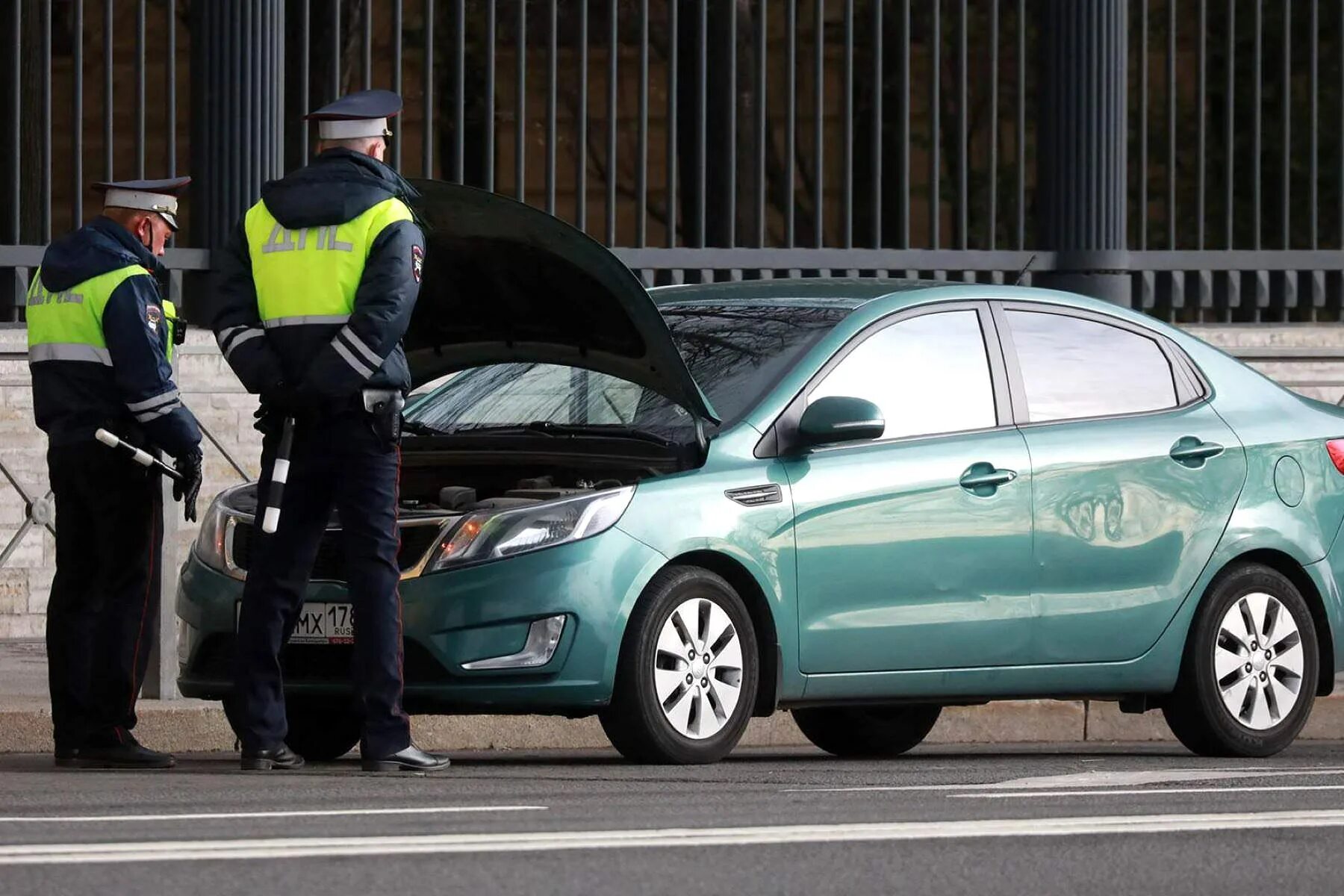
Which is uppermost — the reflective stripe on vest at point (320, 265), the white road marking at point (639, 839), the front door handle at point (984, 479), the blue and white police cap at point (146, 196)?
the blue and white police cap at point (146, 196)

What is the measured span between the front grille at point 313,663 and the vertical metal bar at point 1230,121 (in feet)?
28.7

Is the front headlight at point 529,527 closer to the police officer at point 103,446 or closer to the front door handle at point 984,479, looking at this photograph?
the police officer at point 103,446

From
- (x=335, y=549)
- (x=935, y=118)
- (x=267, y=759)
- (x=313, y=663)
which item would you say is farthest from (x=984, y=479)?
(x=935, y=118)

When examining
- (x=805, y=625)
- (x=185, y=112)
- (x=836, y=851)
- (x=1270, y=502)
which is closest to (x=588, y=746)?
(x=805, y=625)

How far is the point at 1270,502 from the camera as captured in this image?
9734 millimetres

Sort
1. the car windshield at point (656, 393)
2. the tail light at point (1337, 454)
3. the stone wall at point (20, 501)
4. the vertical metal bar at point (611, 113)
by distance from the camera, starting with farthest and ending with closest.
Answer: the vertical metal bar at point (611, 113), the stone wall at point (20, 501), the tail light at point (1337, 454), the car windshield at point (656, 393)

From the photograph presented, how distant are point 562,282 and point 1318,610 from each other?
9.60 feet

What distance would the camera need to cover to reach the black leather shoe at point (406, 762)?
8.10 meters

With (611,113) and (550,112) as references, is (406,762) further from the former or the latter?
(611,113)

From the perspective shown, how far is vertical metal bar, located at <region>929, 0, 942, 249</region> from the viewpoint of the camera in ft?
50.9

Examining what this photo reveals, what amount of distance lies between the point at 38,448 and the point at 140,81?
1823 mm

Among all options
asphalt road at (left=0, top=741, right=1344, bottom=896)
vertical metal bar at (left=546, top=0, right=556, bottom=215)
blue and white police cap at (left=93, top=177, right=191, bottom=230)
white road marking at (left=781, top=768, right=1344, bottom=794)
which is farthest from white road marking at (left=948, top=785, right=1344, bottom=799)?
vertical metal bar at (left=546, top=0, right=556, bottom=215)

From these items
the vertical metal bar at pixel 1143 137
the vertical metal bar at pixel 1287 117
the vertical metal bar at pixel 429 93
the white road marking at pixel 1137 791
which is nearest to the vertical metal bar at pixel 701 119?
the vertical metal bar at pixel 429 93

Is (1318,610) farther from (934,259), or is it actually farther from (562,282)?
(934,259)
